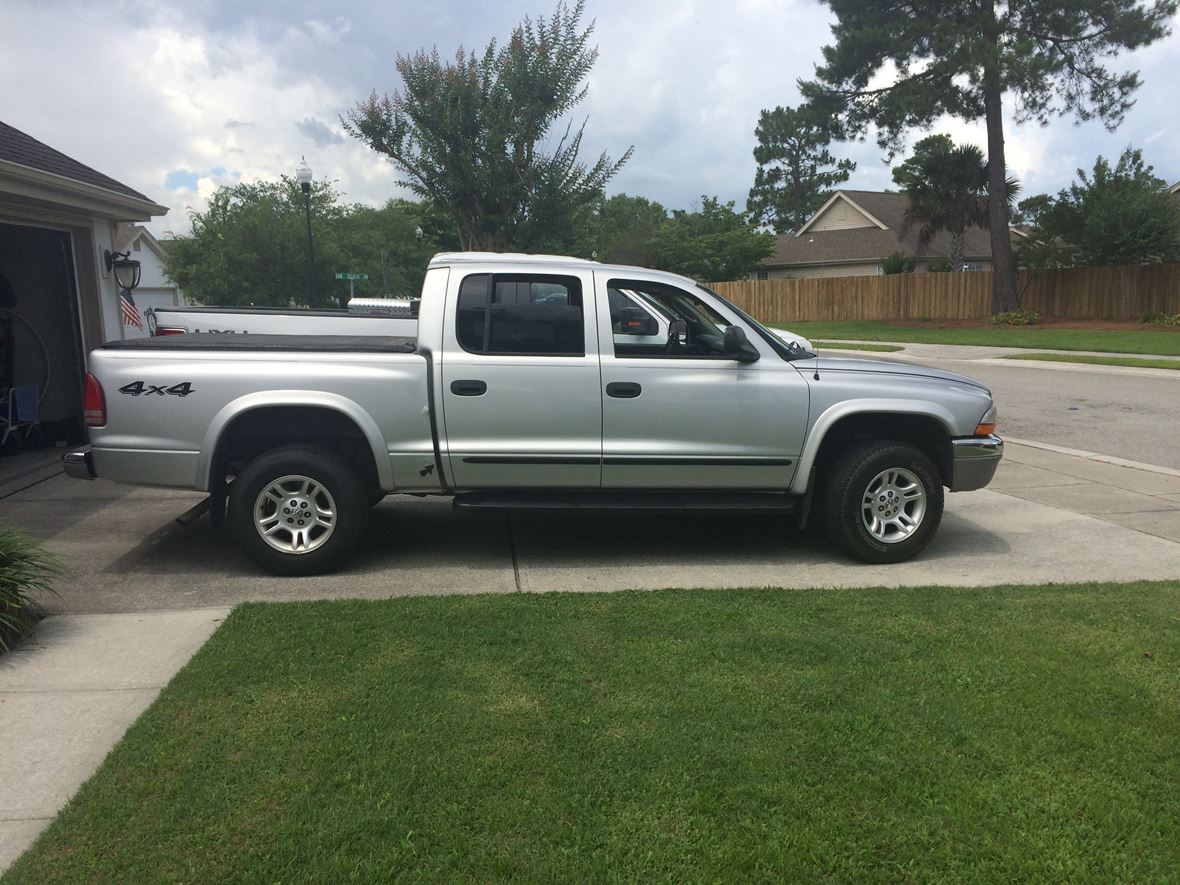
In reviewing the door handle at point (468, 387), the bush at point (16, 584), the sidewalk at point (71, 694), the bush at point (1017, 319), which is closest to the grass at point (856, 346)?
the bush at point (1017, 319)

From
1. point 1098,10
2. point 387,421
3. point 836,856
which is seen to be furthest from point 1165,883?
point 1098,10

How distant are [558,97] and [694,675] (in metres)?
14.0

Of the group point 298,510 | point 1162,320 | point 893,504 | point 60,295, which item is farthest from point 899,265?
point 298,510

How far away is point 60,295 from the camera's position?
11.6m

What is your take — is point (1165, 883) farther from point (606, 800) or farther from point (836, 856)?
point (606, 800)

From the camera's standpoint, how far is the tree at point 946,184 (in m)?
33.6

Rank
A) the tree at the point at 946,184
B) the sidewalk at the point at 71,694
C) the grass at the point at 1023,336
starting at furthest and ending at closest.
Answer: the tree at the point at 946,184, the grass at the point at 1023,336, the sidewalk at the point at 71,694

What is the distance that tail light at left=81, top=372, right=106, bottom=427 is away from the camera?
5773mm

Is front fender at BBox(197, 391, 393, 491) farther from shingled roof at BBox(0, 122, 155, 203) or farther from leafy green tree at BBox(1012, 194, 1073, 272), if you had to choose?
leafy green tree at BBox(1012, 194, 1073, 272)

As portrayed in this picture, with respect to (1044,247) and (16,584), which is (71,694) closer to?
(16,584)

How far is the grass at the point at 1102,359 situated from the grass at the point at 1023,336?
1.68 meters

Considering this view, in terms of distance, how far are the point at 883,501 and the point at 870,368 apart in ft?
2.87

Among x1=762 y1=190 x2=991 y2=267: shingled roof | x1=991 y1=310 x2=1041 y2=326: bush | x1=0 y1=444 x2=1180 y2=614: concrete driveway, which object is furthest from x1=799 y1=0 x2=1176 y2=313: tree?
x1=0 y1=444 x2=1180 y2=614: concrete driveway

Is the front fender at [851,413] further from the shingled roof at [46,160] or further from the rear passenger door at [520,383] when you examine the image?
the shingled roof at [46,160]
